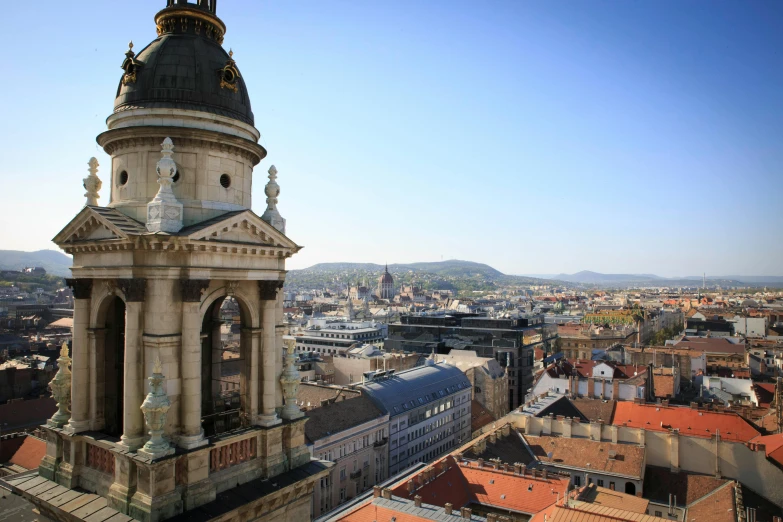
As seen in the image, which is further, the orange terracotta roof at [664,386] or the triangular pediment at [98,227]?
the orange terracotta roof at [664,386]

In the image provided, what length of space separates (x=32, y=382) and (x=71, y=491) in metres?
63.8

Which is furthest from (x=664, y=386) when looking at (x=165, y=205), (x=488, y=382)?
(x=165, y=205)

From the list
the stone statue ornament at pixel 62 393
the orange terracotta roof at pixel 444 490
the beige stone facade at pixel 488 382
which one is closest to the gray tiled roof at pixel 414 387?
the beige stone facade at pixel 488 382

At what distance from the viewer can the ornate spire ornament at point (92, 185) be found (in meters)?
13.6

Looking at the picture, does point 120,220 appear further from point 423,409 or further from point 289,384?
point 423,409

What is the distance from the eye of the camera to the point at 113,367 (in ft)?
43.5

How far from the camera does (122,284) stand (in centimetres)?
1192

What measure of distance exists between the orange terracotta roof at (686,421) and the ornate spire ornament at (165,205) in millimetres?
45875

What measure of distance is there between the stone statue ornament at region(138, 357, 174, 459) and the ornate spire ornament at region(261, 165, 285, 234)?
4847 millimetres

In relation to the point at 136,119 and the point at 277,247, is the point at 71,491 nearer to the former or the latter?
the point at 277,247

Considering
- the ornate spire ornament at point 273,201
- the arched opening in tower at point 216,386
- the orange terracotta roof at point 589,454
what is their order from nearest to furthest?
the arched opening in tower at point 216,386, the ornate spire ornament at point 273,201, the orange terracotta roof at point 589,454

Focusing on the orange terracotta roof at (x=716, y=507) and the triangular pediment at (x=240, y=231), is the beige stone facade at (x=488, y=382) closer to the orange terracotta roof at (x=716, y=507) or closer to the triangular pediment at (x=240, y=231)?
the orange terracotta roof at (x=716, y=507)

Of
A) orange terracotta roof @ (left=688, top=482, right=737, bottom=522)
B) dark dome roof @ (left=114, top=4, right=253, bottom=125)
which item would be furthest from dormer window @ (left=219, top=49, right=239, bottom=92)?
orange terracotta roof @ (left=688, top=482, right=737, bottom=522)

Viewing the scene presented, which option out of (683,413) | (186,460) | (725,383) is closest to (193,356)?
(186,460)
